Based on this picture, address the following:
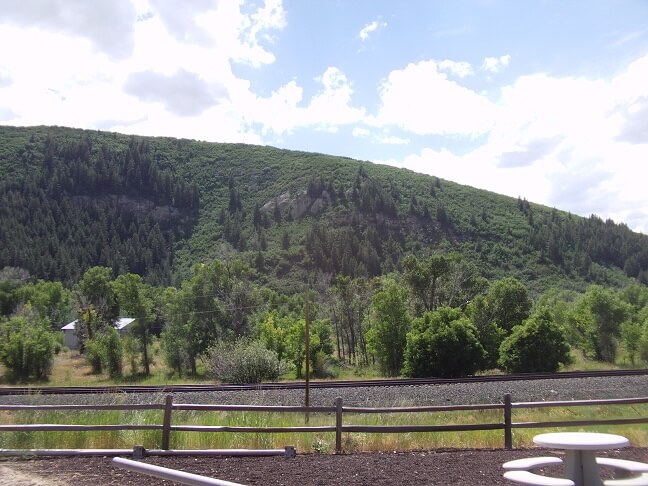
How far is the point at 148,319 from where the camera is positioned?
5394 cm

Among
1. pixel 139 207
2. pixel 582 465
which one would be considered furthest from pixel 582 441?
pixel 139 207

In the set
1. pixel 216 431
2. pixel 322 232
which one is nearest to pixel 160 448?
pixel 216 431

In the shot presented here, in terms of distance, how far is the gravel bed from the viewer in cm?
2041

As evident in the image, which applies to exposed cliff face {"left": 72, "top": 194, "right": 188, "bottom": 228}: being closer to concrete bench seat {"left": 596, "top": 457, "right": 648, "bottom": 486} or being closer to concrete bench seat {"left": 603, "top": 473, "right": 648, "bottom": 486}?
concrete bench seat {"left": 596, "top": 457, "right": 648, "bottom": 486}

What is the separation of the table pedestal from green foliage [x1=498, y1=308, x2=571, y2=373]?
3000cm

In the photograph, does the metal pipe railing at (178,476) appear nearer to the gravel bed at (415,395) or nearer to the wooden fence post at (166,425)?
the wooden fence post at (166,425)

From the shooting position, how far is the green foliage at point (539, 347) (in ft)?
117

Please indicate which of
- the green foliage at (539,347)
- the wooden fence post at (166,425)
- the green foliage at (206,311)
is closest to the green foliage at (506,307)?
the green foliage at (539,347)

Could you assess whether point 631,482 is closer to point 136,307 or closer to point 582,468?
point 582,468

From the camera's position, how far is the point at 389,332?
44.6 metres

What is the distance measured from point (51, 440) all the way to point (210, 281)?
40700mm

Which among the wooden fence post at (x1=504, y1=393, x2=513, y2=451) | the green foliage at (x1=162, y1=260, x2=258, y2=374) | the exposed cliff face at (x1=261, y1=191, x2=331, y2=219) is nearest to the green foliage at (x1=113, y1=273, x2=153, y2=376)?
the green foliage at (x1=162, y1=260, x2=258, y2=374)

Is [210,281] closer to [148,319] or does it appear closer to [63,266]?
[148,319]

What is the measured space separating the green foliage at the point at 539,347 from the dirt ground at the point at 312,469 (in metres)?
25.7
